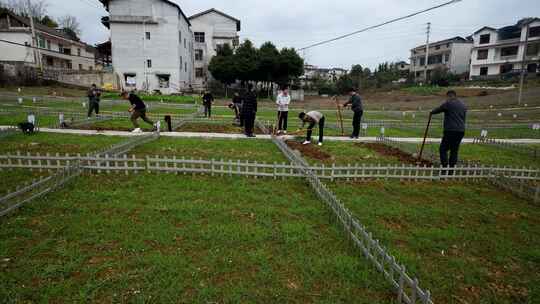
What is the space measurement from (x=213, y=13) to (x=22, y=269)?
5251cm

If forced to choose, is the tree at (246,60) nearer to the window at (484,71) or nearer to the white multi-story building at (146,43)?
the white multi-story building at (146,43)

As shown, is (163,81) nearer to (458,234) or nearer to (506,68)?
(458,234)

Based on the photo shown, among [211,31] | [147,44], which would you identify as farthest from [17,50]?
[211,31]

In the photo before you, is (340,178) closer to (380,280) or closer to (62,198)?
Answer: (380,280)

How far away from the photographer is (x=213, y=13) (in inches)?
1933

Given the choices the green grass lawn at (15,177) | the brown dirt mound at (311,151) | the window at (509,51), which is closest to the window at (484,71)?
the window at (509,51)

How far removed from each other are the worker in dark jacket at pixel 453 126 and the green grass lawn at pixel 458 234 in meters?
1.05

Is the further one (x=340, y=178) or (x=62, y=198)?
(x=340, y=178)

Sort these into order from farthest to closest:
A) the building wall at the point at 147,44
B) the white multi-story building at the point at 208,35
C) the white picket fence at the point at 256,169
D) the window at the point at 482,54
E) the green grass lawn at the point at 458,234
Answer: the window at the point at 482,54, the white multi-story building at the point at 208,35, the building wall at the point at 147,44, the white picket fence at the point at 256,169, the green grass lawn at the point at 458,234

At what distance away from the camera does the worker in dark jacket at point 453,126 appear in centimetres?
683

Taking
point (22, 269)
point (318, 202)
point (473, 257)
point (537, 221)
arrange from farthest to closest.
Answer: point (318, 202)
point (537, 221)
point (473, 257)
point (22, 269)

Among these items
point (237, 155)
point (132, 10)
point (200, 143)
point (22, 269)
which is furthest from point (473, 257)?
point (132, 10)

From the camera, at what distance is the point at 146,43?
3897cm

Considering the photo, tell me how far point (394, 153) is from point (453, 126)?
84.2 inches
